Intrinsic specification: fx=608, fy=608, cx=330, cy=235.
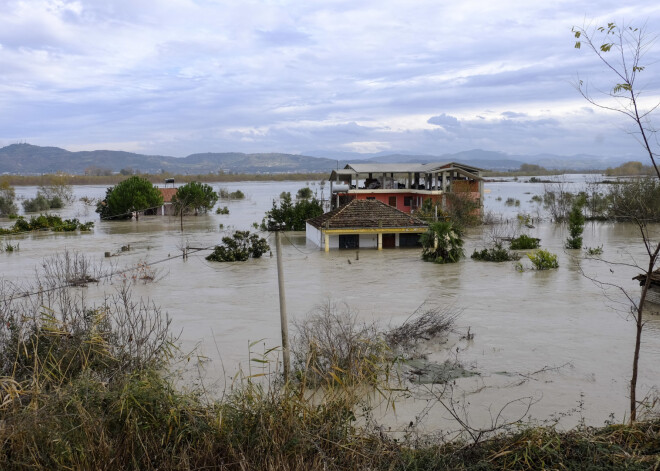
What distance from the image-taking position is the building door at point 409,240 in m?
34.2

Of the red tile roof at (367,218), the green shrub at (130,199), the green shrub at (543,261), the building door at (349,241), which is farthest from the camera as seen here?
the green shrub at (130,199)

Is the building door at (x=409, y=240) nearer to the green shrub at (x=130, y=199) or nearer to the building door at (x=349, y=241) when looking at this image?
the building door at (x=349, y=241)

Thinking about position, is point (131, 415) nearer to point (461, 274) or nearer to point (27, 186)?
point (461, 274)

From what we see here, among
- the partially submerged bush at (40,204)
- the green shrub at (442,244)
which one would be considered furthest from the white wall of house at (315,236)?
the partially submerged bush at (40,204)

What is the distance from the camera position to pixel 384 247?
3384 cm

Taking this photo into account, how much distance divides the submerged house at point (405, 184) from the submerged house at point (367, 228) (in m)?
12.2

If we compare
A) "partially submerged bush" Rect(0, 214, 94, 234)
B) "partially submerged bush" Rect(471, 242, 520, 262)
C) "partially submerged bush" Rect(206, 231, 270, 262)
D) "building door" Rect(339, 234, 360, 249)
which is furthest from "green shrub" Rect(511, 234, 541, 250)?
"partially submerged bush" Rect(0, 214, 94, 234)

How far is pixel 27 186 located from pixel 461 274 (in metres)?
161

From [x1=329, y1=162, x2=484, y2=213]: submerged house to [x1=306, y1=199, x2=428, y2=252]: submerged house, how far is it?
1216 cm

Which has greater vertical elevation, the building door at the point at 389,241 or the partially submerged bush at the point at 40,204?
the partially submerged bush at the point at 40,204

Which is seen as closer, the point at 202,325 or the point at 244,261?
the point at 202,325

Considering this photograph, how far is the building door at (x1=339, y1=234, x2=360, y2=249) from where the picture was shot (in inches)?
1314

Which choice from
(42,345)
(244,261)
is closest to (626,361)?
(42,345)

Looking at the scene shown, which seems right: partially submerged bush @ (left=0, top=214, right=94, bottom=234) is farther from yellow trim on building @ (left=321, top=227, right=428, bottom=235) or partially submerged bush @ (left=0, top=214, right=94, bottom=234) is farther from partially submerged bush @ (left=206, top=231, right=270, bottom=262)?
yellow trim on building @ (left=321, top=227, right=428, bottom=235)
